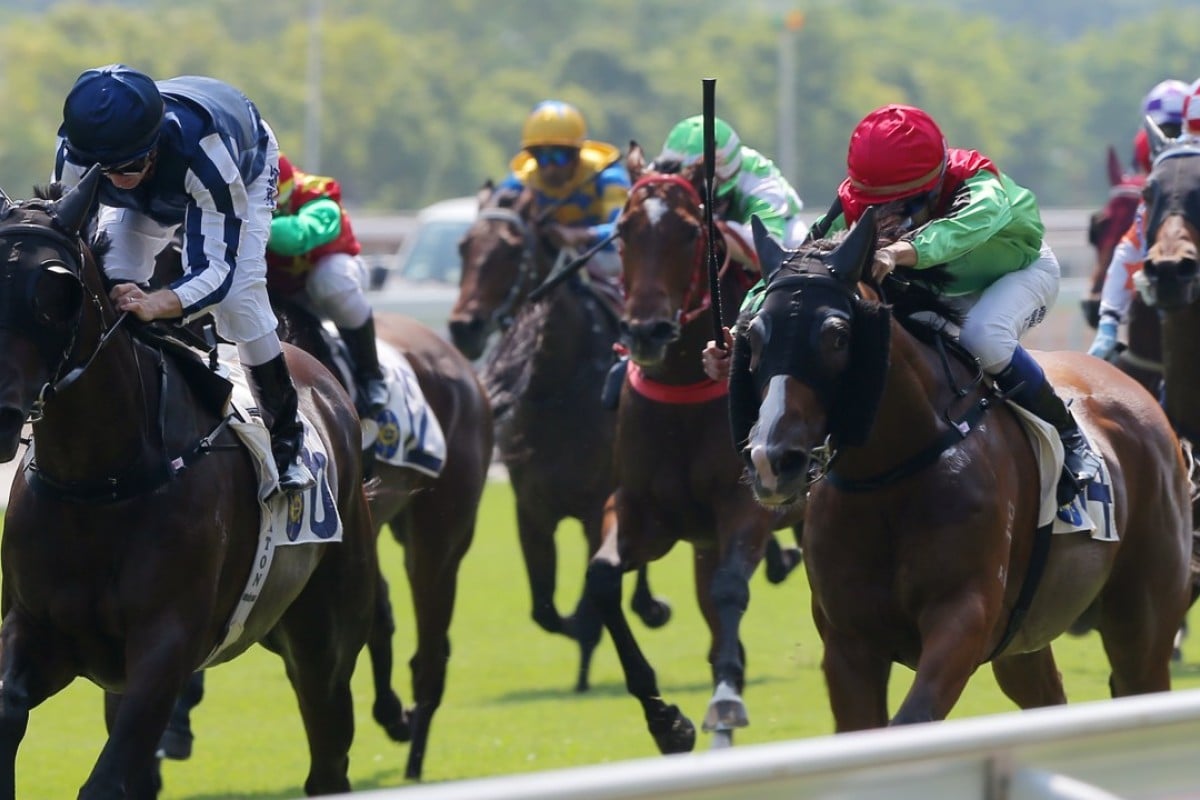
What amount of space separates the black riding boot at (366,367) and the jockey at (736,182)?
1.23 meters

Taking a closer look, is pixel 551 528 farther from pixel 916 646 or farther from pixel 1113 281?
pixel 916 646

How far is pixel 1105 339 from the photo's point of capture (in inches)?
311

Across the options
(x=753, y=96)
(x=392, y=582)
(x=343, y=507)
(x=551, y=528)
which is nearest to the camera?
(x=343, y=507)

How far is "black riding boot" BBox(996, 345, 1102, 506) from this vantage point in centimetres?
545

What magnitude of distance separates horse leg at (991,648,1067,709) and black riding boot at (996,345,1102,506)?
0.75 m

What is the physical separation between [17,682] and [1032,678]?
2.93 meters

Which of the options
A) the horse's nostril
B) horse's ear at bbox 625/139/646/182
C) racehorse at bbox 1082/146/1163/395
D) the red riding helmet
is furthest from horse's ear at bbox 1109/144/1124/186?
the horse's nostril

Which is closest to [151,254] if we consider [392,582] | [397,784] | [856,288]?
[856,288]

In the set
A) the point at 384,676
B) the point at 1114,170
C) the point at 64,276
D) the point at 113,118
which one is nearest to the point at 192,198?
the point at 113,118

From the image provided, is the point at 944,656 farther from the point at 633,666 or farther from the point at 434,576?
the point at 434,576

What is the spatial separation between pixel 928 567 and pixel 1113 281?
3.48 meters

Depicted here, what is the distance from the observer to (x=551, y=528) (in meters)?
9.43

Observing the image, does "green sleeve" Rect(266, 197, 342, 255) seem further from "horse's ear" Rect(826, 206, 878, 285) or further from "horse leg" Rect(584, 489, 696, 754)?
"horse's ear" Rect(826, 206, 878, 285)

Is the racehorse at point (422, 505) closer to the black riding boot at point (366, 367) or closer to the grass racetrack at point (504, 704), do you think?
the black riding boot at point (366, 367)
